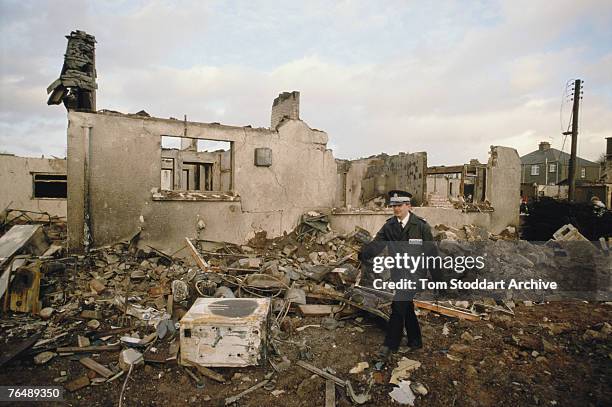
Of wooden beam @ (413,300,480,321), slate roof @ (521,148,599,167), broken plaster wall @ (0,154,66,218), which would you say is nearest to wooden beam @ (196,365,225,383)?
wooden beam @ (413,300,480,321)

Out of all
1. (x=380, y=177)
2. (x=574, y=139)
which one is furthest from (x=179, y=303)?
(x=574, y=139)

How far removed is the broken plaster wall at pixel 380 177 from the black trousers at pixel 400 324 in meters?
9.10

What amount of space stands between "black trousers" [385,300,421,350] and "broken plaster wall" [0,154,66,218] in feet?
51.4

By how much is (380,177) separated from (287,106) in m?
7.44

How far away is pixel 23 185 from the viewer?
1473 centimetres

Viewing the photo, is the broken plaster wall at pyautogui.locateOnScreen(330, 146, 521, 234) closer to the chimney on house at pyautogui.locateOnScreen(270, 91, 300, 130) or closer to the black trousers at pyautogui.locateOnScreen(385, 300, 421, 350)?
the chimney on house at pyautogui.locateOnScreen(270, 91, 300, 130)

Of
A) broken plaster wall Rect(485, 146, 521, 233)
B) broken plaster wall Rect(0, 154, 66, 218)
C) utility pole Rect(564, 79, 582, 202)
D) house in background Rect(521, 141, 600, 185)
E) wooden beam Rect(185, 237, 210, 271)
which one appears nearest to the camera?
wooden beam Rect(185, 237, 210, 271)

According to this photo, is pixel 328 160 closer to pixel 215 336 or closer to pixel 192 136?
pixel 192 136

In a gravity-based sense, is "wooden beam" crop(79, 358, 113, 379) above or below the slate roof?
below

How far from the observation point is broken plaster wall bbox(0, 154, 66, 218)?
14461mm

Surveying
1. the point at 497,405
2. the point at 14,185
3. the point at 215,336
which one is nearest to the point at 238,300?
the point at 215,336

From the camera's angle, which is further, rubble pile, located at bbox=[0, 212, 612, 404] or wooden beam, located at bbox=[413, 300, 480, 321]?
wooden beam, located at bbox=[413, 300, 480, 321]

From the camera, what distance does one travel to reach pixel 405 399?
3.45 m

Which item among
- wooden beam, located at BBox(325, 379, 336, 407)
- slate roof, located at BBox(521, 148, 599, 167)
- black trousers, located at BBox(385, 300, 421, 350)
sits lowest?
wooden beam, located at BBox(325, 379, 336, 407)
